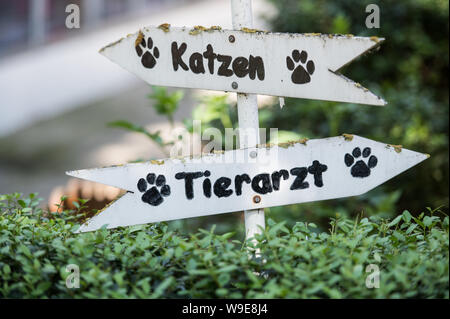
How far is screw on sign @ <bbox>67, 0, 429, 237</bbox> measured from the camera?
2.30 metres

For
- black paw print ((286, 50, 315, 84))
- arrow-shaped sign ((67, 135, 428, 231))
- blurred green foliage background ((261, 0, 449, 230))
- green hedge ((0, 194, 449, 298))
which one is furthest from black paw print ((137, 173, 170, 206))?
blurred green foliage background ((261, 0, 449, 230))

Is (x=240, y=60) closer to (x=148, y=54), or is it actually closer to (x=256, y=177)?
(x=148, y=54)

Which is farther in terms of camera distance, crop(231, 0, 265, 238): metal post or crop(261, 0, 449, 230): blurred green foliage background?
crop(261, 0, 449, 230): blurred green foliage background

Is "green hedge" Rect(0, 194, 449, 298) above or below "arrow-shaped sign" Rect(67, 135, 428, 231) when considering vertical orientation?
below

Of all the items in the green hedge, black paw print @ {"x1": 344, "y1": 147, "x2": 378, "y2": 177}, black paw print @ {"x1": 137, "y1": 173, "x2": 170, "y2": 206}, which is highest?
black paw print @ {"x1": 344, "y1": 147, "x2": 378, "y2": 177}

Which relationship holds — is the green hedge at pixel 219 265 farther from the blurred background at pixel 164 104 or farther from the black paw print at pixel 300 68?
the blurred background at pixel 164 104

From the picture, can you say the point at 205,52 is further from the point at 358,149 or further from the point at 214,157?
the point at 358,149

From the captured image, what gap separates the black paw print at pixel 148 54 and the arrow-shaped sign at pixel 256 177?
409 millimetres

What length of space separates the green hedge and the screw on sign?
18 centimetres

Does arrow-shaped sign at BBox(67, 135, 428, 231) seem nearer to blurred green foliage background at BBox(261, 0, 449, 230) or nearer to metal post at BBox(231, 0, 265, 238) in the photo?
metal post at BBox(231, 0, 265, 238)

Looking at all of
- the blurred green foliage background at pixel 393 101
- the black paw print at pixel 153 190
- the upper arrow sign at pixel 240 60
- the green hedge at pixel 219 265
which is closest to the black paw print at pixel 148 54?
the upper arrow sign at pixel 240 60

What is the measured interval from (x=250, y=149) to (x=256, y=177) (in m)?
0.12

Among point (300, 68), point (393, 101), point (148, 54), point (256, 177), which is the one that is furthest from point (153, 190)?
point (393, 101)
